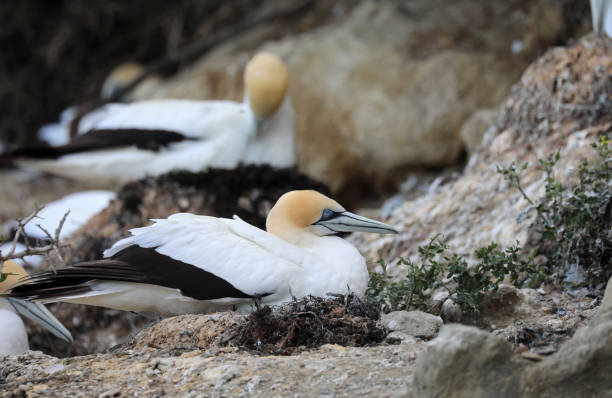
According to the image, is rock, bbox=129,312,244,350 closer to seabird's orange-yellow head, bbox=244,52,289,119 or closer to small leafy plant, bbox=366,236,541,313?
small leafy plant, bbox=366,236,541,313

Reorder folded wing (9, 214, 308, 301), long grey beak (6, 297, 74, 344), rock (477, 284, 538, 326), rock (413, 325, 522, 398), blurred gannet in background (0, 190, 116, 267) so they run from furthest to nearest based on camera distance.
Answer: blurred gannet in background (0, 190, 116, 267) < long grey beak (6, 297, 74, 344) < rock (477, 284, 538, 326) < folded wing (9, 214, 308, 301) < rock (413, 325, 522, 398)

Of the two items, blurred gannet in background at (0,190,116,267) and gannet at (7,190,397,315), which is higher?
blurred gannet in background at (0,190,116,267)

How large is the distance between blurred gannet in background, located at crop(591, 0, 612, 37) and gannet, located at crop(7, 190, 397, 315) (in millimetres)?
2614

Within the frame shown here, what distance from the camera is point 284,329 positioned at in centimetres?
388

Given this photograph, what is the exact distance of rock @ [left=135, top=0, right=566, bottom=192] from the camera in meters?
9.95

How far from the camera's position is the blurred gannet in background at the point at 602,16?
6.02 metres

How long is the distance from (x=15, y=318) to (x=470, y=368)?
2.73 m

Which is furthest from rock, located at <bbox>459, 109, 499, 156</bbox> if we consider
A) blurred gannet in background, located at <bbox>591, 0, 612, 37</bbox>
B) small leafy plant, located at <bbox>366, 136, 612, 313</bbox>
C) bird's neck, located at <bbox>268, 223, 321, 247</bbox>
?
bird's neck, located at <bbox>268, 223, 321, 247</bbox>

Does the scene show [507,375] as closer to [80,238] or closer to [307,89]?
[80,238]

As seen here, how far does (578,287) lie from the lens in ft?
15.5

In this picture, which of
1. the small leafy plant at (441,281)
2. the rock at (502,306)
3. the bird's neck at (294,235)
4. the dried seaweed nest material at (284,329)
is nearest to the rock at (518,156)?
the small leafy plant at (441,281)

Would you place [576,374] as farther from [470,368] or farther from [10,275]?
[10,275]

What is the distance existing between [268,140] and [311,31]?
11.7 feet

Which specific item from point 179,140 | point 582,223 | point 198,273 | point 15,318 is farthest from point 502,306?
point 179,140
